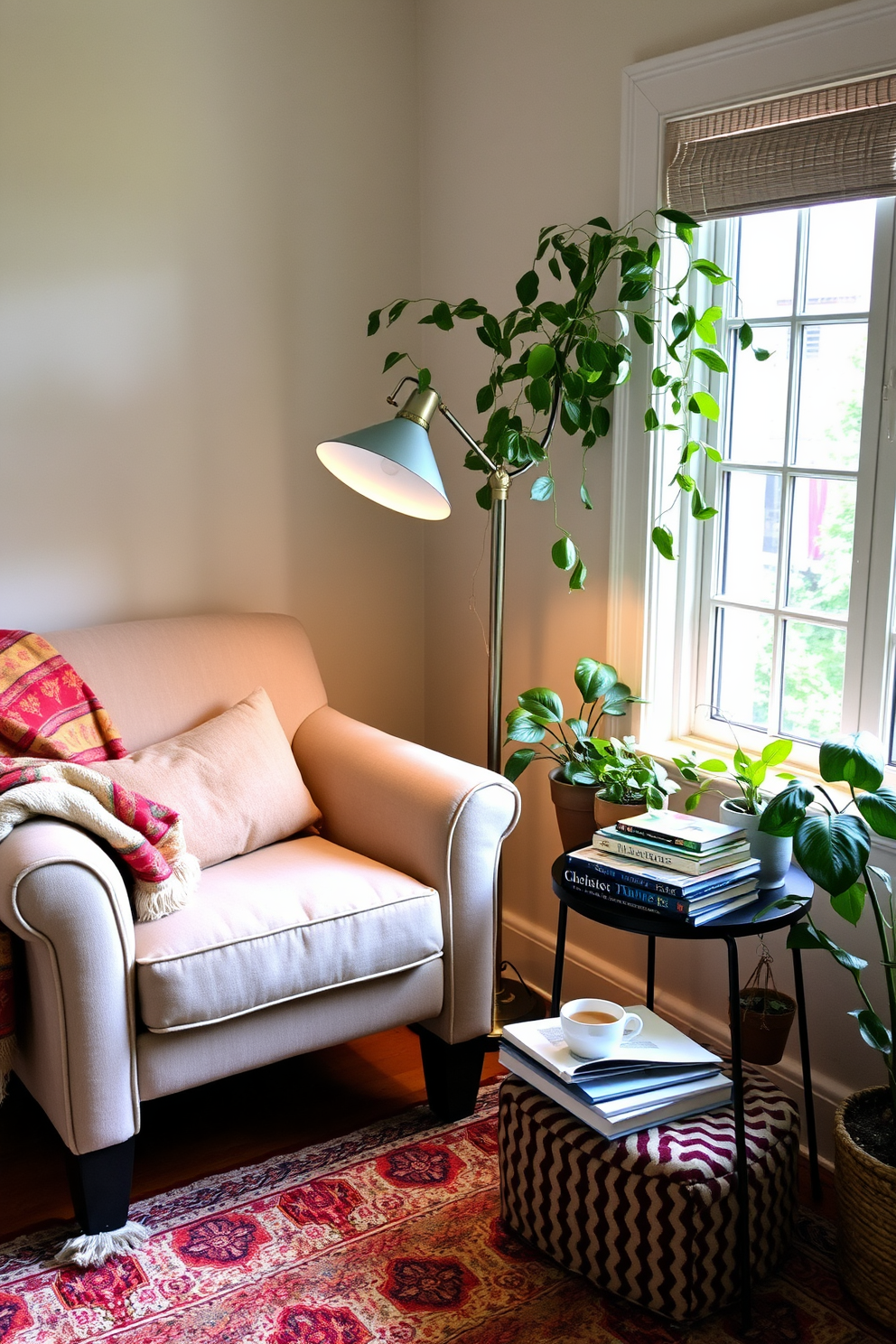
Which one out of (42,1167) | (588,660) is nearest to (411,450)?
(588,660)

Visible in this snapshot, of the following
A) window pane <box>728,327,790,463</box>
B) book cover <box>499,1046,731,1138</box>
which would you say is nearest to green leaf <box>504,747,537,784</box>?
book cover <box>499,1046,731,1138</box>

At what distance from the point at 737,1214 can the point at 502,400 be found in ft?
6.20

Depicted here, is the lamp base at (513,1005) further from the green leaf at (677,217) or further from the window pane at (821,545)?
the green leaf at (677,217)

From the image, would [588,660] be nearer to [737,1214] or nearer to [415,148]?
[737,1214]

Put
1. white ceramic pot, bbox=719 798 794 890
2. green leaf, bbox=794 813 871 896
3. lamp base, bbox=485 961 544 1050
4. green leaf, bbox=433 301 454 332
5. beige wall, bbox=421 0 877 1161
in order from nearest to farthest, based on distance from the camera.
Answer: green leaf, bbox=794 813 871 896
white ceramic pot, bbox=719 798 794 890
beige wall, bbox=421 0 877 1161
green leaf, bbox=433 301 454 332
lamp base, bbox=485 961 544 1050

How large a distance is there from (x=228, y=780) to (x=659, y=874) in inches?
36.8

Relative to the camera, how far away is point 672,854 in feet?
6.28

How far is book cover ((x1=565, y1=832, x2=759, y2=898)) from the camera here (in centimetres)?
185

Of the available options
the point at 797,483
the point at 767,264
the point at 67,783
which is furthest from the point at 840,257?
the point at 67,783

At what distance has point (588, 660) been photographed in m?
2.48

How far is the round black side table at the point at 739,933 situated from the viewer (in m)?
1.76

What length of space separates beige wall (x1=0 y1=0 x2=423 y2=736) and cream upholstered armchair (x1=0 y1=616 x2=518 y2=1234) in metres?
0.31

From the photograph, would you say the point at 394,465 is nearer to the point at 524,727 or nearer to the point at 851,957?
the point at 524,727

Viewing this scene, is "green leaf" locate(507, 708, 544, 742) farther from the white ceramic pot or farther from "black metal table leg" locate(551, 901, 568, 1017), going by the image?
the white ceramic pot
